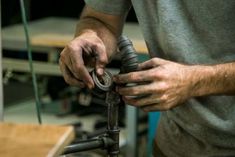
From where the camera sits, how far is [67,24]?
298 centimetres

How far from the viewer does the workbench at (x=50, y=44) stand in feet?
7.77

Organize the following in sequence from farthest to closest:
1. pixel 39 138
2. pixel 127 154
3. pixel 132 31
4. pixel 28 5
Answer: pixel 28 5, pixel 132 31, pixel 127 154, pixel 39 138

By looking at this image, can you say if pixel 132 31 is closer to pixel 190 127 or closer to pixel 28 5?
pixel 28 5

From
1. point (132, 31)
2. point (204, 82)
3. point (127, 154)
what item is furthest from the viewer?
point (132, 31)

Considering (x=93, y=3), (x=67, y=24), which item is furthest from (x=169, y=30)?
(x=67, y=24)

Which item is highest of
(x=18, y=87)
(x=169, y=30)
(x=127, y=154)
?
(x=169, y=30)

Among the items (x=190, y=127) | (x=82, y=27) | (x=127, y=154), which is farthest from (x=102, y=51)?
(x=127, y=154)

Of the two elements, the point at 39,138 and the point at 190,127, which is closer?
the point at 39,138

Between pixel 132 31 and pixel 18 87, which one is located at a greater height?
pixel 132 31

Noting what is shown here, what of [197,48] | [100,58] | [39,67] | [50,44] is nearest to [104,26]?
[100,58]

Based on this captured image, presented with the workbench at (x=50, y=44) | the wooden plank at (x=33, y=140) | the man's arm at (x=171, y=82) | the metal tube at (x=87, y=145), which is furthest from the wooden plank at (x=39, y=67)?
the wooden plank at (x=33, y=140)

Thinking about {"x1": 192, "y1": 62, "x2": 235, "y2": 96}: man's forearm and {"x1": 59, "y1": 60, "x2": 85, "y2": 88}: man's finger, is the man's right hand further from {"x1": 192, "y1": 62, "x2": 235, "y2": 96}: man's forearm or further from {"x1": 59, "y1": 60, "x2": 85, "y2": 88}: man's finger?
{"x1": 192, "y1": 62, "x2": 235, "y2": 96}: man's forearm

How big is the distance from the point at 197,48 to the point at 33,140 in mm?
629

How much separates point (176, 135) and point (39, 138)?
71cm
